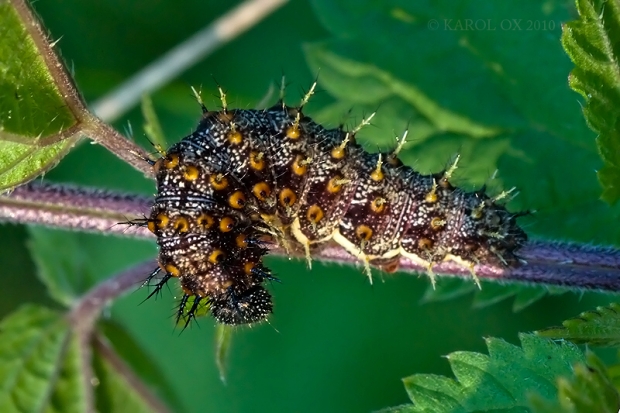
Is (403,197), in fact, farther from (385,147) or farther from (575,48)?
(385,147)

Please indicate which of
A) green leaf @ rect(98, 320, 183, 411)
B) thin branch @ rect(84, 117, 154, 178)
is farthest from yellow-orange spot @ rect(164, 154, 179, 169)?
green leaf @ rect(98, 320, 183, 411)

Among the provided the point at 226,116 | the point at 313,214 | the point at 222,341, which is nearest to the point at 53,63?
the point at 226,116

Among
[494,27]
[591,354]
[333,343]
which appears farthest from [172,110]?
[591,354]

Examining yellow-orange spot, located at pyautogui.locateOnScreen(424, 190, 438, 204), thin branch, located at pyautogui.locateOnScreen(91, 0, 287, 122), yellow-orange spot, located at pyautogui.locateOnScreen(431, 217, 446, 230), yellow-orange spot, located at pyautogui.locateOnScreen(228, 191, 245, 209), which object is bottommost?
yellow-orange spot, located at pyautogui.locateOnScreen(431, 217, 446, 230)

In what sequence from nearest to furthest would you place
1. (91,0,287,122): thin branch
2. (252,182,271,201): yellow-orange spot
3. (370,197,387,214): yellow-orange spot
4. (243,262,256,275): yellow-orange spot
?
(243,262,256,275): yellow-orange spot, (252,182,271,201): yellow-orange spot, (370,197,387,214): yellow-orange spot, (91,0,287,122): thin branch

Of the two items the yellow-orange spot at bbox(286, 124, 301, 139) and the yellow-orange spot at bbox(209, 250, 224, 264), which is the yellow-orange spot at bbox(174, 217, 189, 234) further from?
the yellow-orange spot at bbox(286, 124, 301, 139)

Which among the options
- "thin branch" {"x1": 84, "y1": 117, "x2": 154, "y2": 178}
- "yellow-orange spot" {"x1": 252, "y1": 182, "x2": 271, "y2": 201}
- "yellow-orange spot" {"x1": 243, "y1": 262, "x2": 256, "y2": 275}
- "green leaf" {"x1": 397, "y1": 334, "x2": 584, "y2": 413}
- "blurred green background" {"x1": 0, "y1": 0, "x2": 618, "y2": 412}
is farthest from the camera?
"blurred green background" {"x1": 0, "y1": 0, "x2": 618, "y2": 412}

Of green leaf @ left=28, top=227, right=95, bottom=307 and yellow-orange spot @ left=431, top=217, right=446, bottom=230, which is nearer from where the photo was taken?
yellow-orange spot @ left=431, top=217, right=446, bottom=230

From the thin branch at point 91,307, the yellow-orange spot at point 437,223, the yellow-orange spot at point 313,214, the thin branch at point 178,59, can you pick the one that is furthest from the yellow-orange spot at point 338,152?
the thin branch at point 178,59
